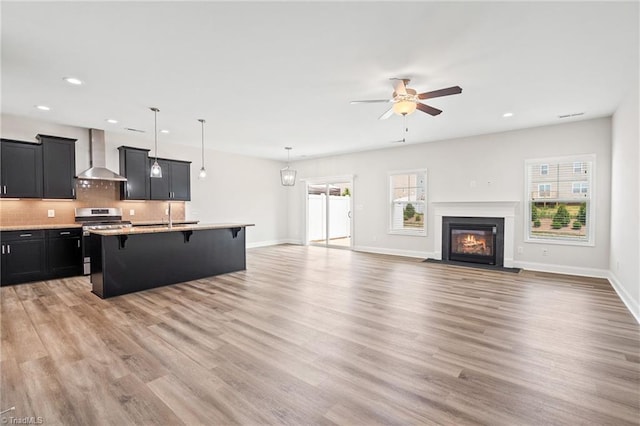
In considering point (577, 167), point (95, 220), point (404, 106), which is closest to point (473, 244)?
point (577, 167)

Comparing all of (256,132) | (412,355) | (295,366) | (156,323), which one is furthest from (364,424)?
(256,132)

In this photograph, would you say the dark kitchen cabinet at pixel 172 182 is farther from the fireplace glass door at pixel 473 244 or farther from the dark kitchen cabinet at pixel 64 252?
the fireplace glass door at pixel 473 244

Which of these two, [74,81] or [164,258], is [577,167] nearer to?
[164,258]

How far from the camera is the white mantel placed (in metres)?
6.00

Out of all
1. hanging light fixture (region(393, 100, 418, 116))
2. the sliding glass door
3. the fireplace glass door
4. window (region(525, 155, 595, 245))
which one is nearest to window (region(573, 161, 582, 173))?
window (region(525, 155, 595, 245))

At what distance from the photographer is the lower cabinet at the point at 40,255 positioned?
185 inches

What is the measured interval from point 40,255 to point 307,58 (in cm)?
534

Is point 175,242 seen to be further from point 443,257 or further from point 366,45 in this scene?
point 443,257

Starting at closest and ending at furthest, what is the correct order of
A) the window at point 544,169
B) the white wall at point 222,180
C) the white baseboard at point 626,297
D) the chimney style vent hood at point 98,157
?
the white baseboard at point 626,297 < the white wall at point 222,180 < the chimney style vent hood at point 98,157 < the window at point 544,169

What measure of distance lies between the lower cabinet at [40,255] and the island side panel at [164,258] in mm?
1520

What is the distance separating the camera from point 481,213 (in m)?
6.29

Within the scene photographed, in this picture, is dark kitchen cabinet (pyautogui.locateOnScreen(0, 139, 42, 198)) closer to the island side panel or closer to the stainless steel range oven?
the stainless steel range oven

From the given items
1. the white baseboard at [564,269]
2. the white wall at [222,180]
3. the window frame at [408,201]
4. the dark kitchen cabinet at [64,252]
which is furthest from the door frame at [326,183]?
the dark kitchen cabinet at [64,252]

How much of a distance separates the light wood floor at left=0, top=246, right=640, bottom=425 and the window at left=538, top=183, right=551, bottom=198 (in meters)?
2.11
